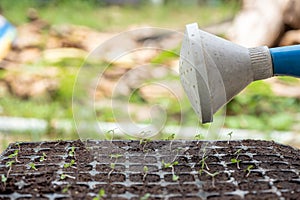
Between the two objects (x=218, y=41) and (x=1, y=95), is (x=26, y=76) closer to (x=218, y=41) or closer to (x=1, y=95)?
(x=1, y=95)

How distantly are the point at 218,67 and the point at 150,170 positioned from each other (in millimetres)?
262

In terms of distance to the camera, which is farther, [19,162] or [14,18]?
[14,18]

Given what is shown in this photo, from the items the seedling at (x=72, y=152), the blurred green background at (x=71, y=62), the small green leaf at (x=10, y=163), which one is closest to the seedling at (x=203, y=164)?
the blurred green background at (x=71, y=62)

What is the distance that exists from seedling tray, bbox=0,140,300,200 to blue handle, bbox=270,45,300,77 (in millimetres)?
211

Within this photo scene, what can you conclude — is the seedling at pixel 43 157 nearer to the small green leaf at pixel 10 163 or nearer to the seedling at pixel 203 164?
the small green leaf at pixel 10 163

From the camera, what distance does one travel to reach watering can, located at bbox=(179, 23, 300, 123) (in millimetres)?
1084

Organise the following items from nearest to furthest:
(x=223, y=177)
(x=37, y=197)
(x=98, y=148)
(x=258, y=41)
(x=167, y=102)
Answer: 1. (x=37, y=197)
2. (x=223, y=177)
3. (x=98, y=148)
4. (x=167, y=102)
5. (x=258, y=41)

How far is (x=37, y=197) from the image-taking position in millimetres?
993

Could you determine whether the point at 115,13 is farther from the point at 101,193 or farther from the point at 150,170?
the point at 101,193

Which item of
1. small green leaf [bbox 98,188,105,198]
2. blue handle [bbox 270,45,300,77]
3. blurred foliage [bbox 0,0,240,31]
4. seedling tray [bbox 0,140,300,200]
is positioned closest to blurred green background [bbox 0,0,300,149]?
blurred foliage [bbox 0,0,240,31]

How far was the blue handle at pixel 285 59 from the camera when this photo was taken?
115cm

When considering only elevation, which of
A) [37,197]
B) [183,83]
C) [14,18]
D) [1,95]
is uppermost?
[14,18]

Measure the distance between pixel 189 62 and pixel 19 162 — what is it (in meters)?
0.44

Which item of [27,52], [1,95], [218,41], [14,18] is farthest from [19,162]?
[14,18]
